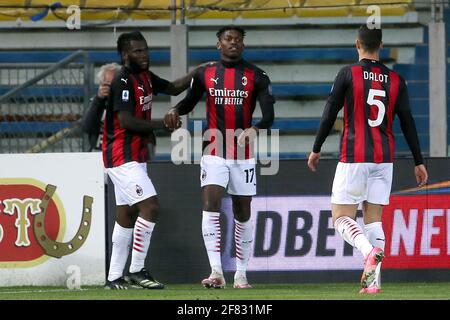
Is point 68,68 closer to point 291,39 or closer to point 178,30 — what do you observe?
point 178,30

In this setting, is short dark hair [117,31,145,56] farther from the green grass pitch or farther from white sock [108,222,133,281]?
the green grass pitch

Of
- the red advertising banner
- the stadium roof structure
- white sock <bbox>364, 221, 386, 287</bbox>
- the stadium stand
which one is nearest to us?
white sock <bbox>364, 221, 386, 287</bbox>

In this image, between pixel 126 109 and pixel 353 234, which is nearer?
pixel 353 234

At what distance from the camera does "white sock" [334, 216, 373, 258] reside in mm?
8297

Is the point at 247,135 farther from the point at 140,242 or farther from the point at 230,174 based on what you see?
the point at 140,242

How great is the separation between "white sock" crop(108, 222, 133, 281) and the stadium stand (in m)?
4.63

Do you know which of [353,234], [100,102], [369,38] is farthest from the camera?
[100,102]

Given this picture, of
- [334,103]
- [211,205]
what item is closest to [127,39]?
[211,205]

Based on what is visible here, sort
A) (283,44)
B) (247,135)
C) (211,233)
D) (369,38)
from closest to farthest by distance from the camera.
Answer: (369,38) → (247,135) → (211,233) → (283,44)

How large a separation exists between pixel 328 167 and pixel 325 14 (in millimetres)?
4791

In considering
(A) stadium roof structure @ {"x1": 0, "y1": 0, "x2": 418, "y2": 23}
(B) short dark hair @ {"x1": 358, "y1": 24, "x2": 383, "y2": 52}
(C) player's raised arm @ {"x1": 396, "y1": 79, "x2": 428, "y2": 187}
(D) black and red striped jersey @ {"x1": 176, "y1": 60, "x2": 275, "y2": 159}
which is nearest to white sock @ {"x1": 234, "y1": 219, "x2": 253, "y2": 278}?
(D) black and red striped jersey @ {"x1": 176, "y1": 60, "x2": 275, "y2": 159}

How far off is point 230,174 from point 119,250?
40.8 inches

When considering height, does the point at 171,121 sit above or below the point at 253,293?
above

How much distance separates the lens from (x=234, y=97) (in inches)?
380
